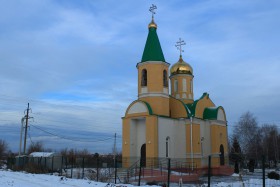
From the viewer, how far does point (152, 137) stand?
25859 millimetres

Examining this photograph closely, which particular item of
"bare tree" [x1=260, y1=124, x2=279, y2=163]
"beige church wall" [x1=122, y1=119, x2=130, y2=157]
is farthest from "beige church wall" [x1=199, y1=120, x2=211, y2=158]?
"bare tree" [x1=260, y1=124, x2=279, y2=163]

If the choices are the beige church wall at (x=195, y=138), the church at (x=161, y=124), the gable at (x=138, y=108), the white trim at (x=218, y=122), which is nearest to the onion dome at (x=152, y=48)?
the church at (x=161, y=124)

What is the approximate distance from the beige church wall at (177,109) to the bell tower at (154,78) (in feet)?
4.62

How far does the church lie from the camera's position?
86.9 feet

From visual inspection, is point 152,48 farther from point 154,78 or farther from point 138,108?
point 138,108

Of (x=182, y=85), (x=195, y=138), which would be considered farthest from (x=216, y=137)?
(x=182, y=85)

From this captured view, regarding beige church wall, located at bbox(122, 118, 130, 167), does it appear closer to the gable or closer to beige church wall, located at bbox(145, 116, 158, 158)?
the gable

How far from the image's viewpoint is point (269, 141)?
55562 mm

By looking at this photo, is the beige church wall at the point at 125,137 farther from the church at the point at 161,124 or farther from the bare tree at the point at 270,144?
the bare tree at the point at 270,144

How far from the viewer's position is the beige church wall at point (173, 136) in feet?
87.1

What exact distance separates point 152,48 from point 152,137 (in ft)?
25.3

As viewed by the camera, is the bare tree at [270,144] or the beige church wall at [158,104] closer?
the beige church wall at [158,104]

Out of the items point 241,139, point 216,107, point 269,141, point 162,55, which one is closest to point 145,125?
point 162,55

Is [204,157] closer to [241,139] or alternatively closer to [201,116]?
[201,116]
